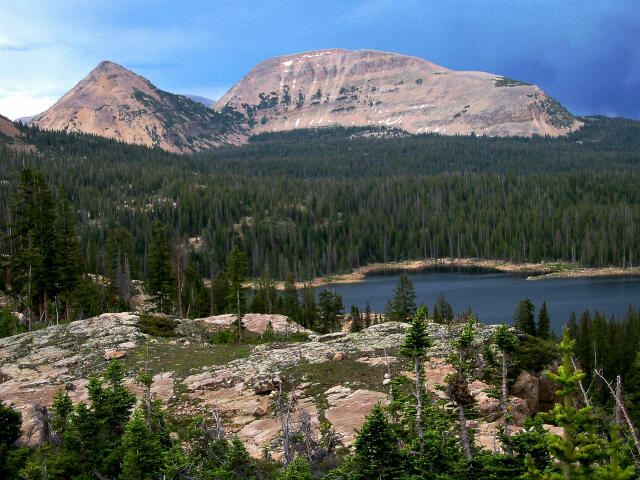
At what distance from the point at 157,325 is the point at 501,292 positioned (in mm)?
85869

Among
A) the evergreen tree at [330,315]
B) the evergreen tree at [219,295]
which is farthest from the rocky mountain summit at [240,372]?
the evergreen tree at [219,295]

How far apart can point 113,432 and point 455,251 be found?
163 metres

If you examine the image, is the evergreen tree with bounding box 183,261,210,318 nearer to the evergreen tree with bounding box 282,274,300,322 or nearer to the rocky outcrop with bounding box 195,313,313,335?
the evergreen tree with bounding box 282,274,300,322

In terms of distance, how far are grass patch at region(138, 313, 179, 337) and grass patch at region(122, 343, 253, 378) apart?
231cm

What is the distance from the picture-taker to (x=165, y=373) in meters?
22.1

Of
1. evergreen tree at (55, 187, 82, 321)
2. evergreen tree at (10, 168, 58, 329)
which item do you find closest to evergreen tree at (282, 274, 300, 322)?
evergreen tree at (55, 187, 82, 321)

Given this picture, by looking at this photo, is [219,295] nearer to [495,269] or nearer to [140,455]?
[140,455]

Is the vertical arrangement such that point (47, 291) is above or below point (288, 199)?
below

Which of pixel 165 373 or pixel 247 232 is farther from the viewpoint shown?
pixel 247 232

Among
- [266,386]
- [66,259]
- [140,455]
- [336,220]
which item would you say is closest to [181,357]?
[266,386]

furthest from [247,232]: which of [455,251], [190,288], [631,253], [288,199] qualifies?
[631,253]

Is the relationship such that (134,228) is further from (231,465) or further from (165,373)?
(231,465)

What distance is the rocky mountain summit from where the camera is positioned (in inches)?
652

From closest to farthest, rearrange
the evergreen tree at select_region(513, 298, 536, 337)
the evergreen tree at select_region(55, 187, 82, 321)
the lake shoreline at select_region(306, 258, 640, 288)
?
the evergreen tree at select_region(55, 187, 82, 321)
the evergreen tree at select_region(513, 298, 536, 337)
the lake shoreline at select_region(306, 258, 640, 288)
